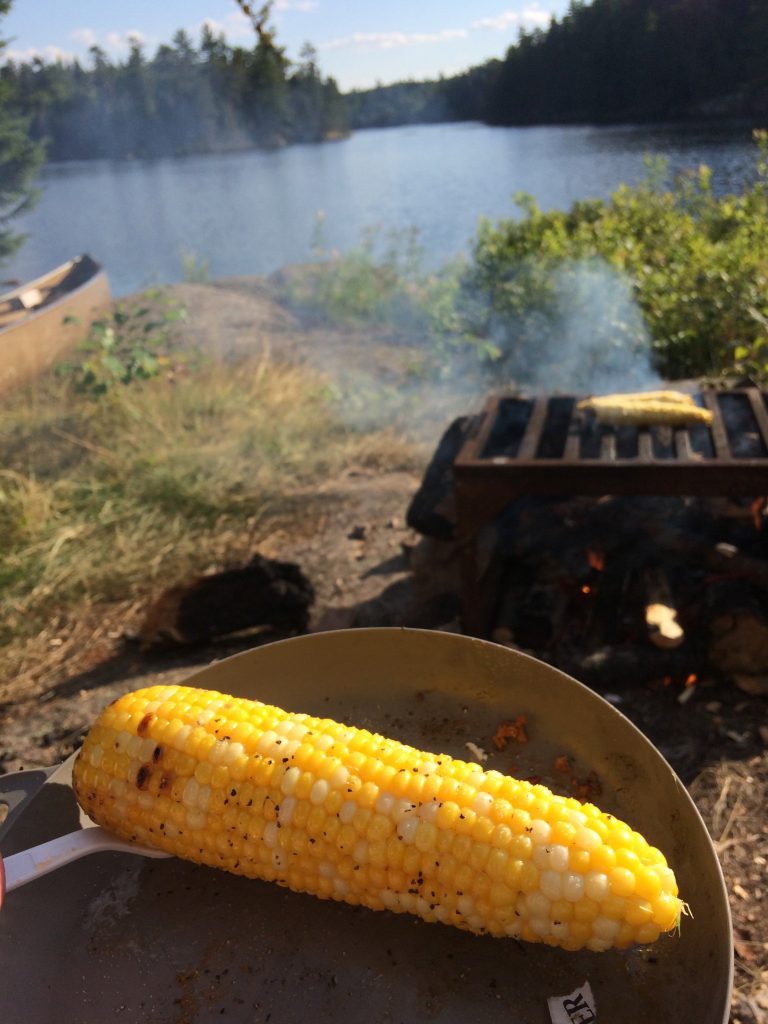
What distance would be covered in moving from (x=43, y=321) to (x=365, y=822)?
1159cm

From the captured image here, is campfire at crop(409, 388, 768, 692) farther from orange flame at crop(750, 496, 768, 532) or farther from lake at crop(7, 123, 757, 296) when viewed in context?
lake at crop(7, 123, 757, 296)

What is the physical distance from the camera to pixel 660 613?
381 centimetres

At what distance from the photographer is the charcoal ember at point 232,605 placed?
4926 millimetres

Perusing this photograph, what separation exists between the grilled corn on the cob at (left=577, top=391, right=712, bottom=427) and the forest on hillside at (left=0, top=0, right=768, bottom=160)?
2.57 metres

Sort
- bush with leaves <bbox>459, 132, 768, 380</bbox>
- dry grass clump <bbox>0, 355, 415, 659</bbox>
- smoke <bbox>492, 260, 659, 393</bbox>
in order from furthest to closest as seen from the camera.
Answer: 1. smoke <bbox>492, 260, 659, 393</bbox>
2. bush with leaves <bbox>459, 132, 768, 380</bbox>
3. dry grass clump <bbox>0, 355, 415, 659</bbox>

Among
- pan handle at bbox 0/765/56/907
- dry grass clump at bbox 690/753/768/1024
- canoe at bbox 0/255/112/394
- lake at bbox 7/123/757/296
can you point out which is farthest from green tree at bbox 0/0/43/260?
dry grass clump at bbox 690/753/768/1024

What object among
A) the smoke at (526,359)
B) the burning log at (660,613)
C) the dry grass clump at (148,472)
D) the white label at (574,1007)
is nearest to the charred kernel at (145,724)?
the white label at (574,1007)

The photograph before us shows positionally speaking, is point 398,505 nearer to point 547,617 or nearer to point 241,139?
point 547,617

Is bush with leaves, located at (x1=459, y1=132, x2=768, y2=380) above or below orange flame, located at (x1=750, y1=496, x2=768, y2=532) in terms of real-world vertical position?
above

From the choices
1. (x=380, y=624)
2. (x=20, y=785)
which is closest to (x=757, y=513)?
(x=380, y=624)

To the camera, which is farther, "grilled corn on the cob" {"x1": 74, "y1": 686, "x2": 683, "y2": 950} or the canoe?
the canoe

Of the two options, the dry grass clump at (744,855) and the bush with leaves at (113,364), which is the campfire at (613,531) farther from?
the bush with leaves at (113,364)

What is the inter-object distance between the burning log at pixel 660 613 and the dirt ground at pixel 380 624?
26cm

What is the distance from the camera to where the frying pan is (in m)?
1.43
